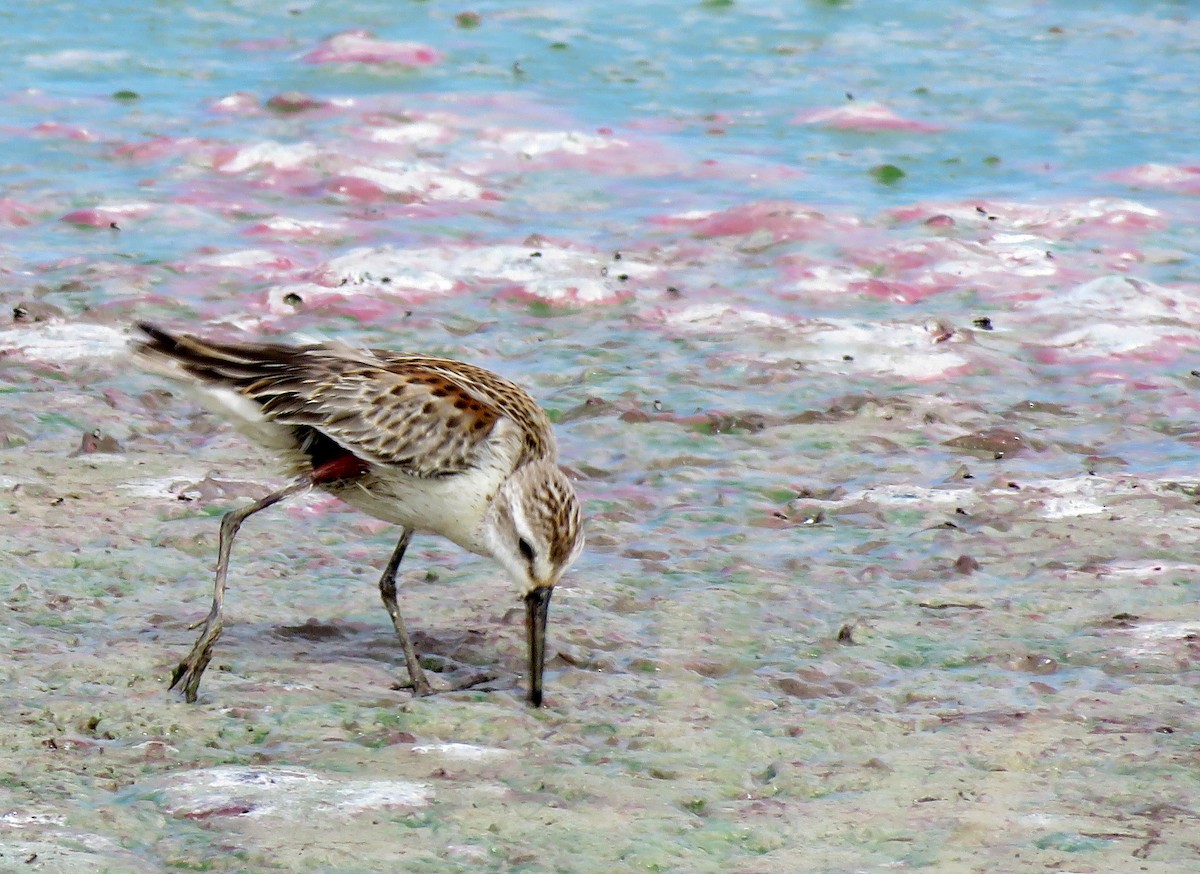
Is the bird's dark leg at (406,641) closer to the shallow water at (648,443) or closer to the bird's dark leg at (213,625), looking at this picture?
the shallow water at (648,443)

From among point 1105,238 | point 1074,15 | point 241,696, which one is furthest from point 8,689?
point 1074,15

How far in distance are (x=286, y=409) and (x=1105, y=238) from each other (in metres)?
7.55

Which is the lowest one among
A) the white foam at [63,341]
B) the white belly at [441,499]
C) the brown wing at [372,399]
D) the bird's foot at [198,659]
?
the white foam at [63,341]

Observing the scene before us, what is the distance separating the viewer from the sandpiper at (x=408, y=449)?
5.65 m

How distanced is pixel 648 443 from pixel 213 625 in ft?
11.1

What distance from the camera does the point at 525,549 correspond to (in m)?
5.68

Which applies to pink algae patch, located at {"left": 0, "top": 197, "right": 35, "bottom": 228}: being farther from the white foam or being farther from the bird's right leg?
the bird's right leg

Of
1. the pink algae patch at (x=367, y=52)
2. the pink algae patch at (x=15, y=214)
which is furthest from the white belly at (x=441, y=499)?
the pink algae patch at (x=367, y=52)

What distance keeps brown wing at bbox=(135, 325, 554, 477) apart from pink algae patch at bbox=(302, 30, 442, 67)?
10389 millimetres

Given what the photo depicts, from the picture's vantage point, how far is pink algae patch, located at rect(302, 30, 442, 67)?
15.9m

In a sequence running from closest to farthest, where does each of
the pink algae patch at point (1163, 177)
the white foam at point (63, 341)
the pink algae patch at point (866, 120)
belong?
the white foam at point (63, 341) < the pink algae patch at point (1163, 177) < the pink algae patch at point (866, 120)

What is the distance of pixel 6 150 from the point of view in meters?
13.2

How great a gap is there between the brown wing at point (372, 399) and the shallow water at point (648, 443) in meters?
0.79

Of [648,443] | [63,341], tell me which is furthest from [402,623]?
[63,341]
